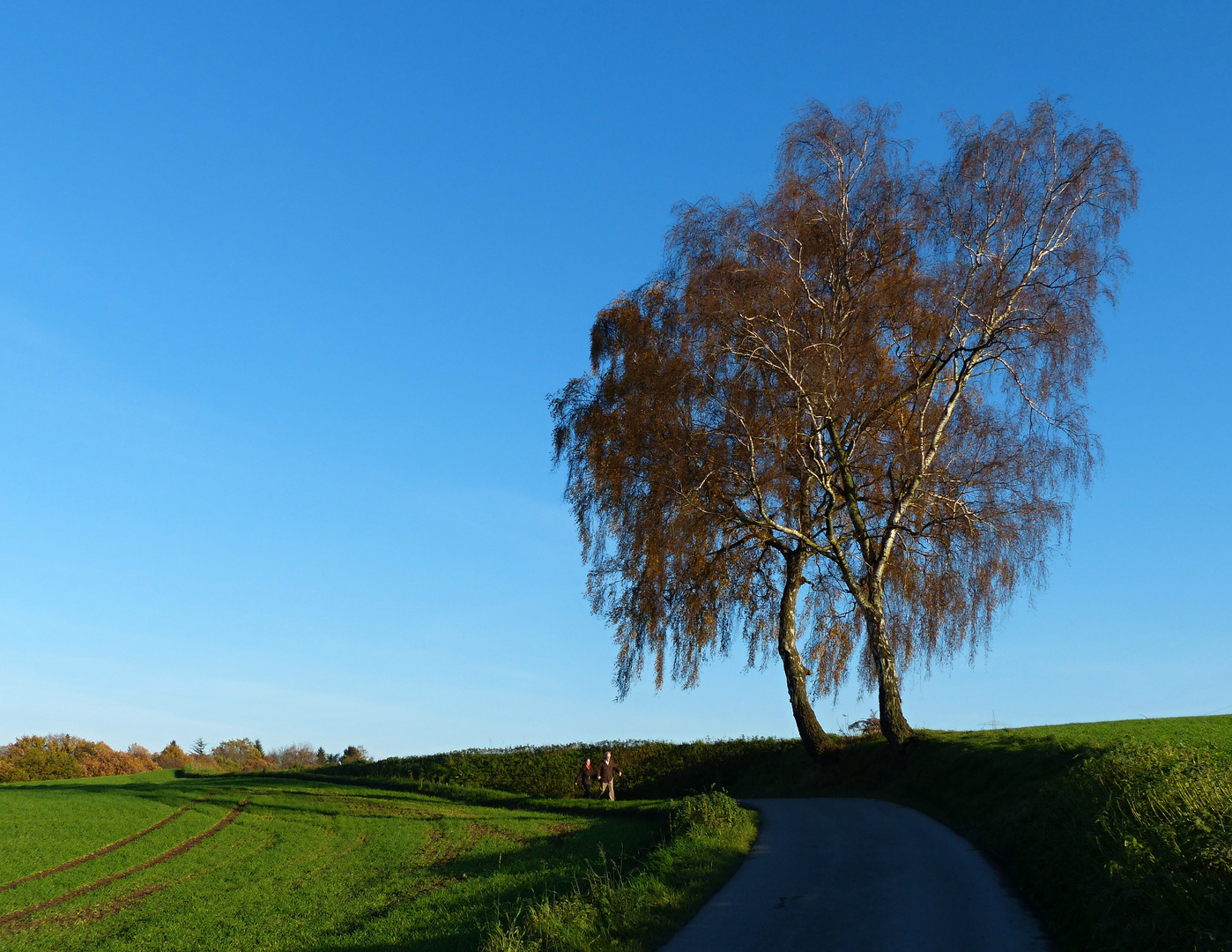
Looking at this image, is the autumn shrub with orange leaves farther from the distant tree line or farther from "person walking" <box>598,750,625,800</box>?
"person walking" <box>598,750,625,800</box>

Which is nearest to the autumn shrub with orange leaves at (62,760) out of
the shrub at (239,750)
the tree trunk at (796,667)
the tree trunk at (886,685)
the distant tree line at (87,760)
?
the distant tree line at (87,760)

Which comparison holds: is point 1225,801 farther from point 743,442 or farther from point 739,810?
point 743,442

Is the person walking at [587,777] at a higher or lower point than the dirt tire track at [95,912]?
higher

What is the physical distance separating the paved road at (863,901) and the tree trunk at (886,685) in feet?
25.9

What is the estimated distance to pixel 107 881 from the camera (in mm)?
20625

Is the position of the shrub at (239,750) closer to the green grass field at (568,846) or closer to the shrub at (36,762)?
the shrub at (36,762)

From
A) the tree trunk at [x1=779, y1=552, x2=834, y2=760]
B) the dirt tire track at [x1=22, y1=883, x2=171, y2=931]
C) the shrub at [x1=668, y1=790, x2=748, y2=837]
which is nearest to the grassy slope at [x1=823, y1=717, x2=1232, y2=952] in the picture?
the shrub at [x1=668, y1=790, x2=748, y2=837]

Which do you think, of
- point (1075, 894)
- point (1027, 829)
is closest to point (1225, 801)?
point (1075, 894)

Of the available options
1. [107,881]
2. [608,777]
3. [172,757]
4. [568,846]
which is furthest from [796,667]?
[172,757]

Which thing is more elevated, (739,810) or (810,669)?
(810,669)

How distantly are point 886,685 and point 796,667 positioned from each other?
3201 millimetres

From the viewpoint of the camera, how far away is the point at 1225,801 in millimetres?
10617

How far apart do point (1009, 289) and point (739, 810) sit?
52.7ft

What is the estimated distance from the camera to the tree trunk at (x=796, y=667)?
91.8ft
